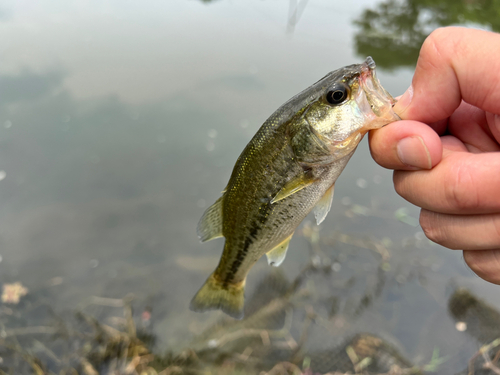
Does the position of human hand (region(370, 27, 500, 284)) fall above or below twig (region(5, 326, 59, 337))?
above

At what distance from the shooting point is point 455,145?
167 centimetres

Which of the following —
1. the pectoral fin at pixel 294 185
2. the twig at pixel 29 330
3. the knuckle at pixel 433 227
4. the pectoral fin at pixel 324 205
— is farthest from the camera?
the twig at pixel 29 330

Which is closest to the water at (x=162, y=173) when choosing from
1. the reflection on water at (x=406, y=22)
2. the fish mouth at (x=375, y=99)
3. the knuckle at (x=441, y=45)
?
the reflection on water at (x=406, y=22)

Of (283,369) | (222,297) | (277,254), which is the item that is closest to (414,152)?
(277,254)

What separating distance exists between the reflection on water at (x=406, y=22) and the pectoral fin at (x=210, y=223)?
8.75 m

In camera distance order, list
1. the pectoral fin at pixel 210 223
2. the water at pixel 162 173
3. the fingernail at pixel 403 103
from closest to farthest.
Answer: the fingernail at pixel 403 103, the pectoral fin at pixel 210 223, the water at pixel 162 173

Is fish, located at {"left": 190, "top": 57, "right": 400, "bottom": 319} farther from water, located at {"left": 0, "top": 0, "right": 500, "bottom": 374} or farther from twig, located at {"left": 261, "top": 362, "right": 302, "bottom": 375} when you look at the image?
water, located at {"left": 0, "top": 0, "right": 500, "bottom": 374}

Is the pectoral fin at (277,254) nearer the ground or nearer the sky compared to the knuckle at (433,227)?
nearer the ground

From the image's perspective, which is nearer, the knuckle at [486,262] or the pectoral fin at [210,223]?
the knuckle at [486,262]

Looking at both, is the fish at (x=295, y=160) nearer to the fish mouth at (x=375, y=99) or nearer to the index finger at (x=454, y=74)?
the fish mouth at (x=375, y=99)

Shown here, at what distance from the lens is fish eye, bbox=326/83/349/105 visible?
5.28 feet

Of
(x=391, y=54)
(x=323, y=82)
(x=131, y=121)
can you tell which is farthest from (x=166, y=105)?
(x=391, y=54)

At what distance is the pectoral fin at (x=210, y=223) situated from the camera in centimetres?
211

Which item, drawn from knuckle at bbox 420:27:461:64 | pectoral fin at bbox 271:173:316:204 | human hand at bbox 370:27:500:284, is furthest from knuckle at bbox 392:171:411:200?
knuckle at bbox 420:27:461:64
